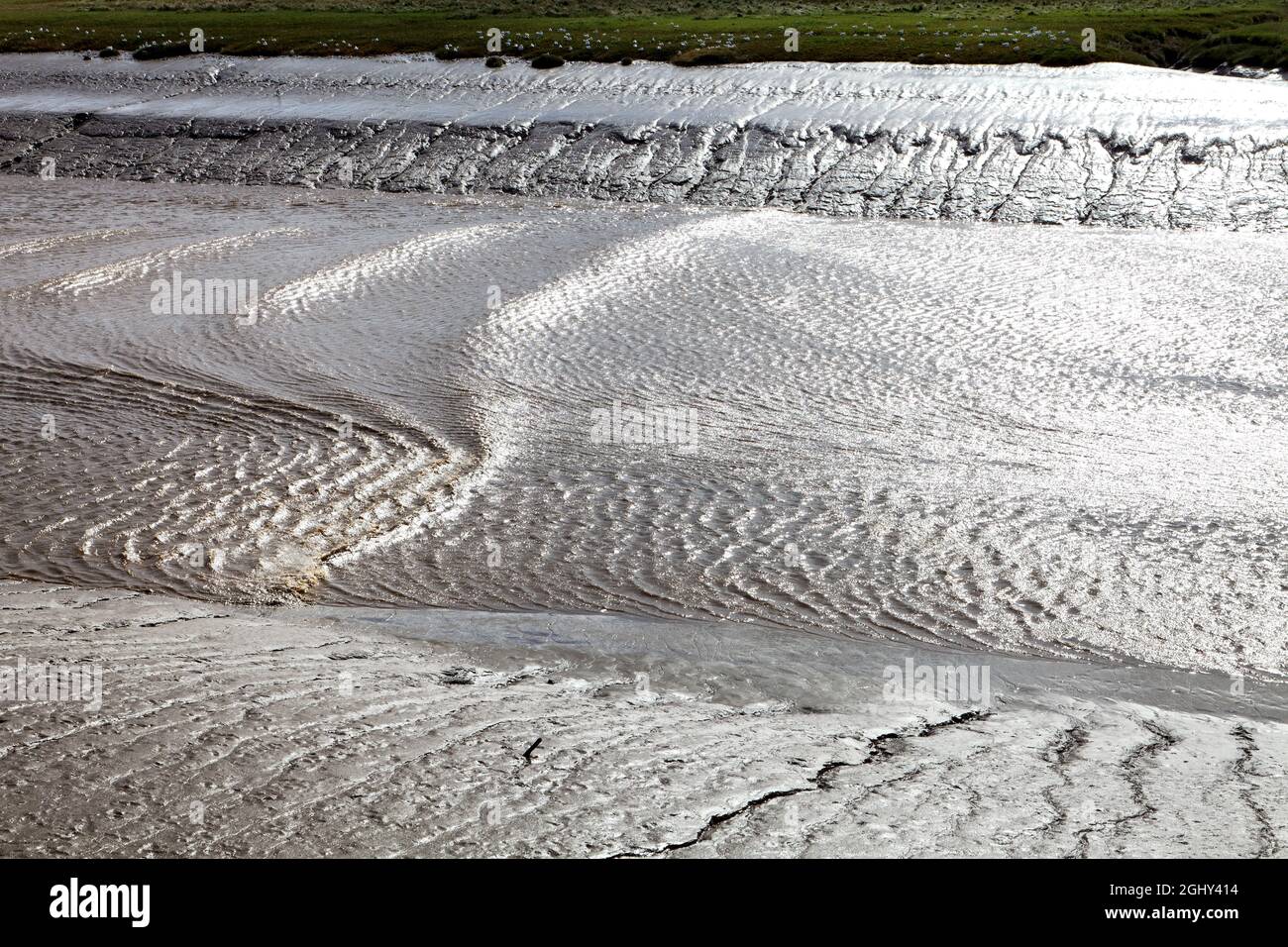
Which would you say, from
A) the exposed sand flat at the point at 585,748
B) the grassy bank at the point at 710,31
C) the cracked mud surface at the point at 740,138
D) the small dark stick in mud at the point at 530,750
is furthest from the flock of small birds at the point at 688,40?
the small dark stick in mud at the point at 530,750

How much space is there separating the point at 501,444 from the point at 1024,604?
3.52m

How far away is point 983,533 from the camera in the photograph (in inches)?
273

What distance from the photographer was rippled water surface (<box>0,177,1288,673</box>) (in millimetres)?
6430

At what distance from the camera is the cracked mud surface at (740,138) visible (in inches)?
593

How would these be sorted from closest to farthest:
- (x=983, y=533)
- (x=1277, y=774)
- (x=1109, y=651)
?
(x=1277, y=774) → (x=1109, y=651) → (x=983, y=533)

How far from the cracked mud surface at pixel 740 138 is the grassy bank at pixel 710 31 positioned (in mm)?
1411

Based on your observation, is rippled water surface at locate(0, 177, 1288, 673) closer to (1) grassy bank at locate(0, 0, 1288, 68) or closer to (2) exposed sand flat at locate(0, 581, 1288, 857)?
(2) exposed sand flat at locate(0, 581, 1288, 857)

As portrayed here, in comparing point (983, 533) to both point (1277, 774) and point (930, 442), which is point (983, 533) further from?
point (1277, 774)

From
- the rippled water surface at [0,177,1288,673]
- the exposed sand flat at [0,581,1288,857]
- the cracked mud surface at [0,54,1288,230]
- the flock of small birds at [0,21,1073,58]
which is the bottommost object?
the exposed sand flat at [0,581,1288,857]

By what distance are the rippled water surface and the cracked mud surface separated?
1.59 meters

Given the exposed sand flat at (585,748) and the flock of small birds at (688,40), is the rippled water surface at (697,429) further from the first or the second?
the flock of small birds at (688,40)

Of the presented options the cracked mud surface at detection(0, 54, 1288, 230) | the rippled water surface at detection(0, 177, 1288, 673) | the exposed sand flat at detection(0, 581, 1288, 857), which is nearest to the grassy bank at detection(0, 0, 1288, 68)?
the cracked mud surface at detection(0, 54, 1288, 230)

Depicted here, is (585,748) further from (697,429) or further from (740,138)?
(740,138)
